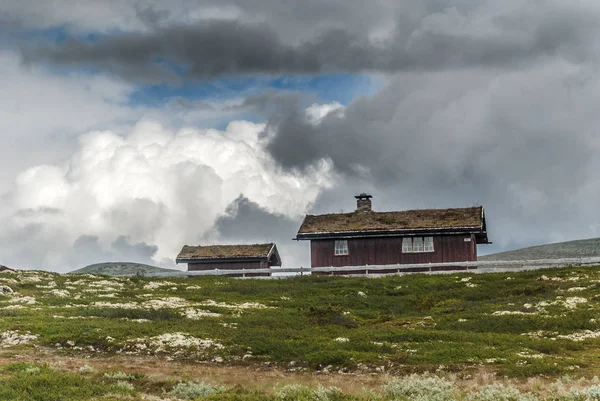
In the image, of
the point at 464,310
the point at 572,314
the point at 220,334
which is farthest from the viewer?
the point at 464,310

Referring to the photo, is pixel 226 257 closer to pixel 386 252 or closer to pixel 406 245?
pixel 386 252

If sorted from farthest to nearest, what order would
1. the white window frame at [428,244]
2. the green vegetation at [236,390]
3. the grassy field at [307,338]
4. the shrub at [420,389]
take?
the white window frame at [428,244]
the grassy field at [307,338]
the shrub at [420,389]
the green vegetation at [236,390]

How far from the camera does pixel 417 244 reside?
6425 cm

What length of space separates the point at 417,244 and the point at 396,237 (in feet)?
6.78

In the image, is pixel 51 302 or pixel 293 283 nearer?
pixel 51 302

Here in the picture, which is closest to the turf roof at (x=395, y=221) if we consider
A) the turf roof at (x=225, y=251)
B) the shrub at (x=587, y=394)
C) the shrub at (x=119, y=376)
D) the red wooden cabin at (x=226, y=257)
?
the turf roof at (x=225, y=251)

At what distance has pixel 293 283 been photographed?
5472 cm

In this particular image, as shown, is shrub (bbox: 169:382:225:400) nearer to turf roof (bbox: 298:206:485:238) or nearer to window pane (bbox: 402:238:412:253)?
turf roof (bbox: 298:206:485:238)

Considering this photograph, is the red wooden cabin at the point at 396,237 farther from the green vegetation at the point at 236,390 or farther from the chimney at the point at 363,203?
the green vegetation at the point at 236,390

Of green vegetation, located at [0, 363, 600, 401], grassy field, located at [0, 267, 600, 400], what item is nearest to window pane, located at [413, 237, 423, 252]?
grassy field, located at [0, 267, 600, 400]

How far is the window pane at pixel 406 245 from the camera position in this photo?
6438 cm

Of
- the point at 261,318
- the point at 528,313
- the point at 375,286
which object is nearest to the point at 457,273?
the point at 375,286

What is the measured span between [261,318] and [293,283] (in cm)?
1751

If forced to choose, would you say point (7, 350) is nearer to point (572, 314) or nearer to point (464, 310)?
point (464, 310)
